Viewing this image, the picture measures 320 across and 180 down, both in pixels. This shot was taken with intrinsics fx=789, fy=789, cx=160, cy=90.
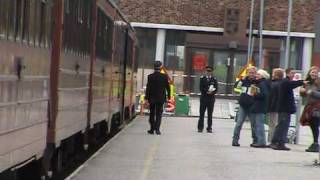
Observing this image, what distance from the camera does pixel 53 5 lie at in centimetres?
870

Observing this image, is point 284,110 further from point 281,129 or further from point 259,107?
point 259,107

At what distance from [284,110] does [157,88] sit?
13.4ft

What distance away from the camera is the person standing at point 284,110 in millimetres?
15891

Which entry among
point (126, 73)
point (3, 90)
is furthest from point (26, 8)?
point (126, 73)

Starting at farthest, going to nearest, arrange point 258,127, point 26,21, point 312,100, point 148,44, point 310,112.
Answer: point 148,44
point 258,127
point 310,112
point 312,100
point 26,21

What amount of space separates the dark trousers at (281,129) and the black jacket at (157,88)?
12.3ft

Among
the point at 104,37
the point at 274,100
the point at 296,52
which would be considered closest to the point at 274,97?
the point at 274,100

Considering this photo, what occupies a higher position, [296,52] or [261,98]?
[296,52]

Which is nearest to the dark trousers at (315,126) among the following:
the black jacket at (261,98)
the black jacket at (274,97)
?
the black jacket at (274,97)

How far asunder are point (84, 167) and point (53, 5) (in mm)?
3685

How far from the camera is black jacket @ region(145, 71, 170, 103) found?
19031 millimetres

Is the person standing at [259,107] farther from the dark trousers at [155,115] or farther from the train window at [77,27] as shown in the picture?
the train window at [77,27]

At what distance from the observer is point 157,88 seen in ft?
62.8

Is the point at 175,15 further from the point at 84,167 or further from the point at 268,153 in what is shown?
the point at 84,167
